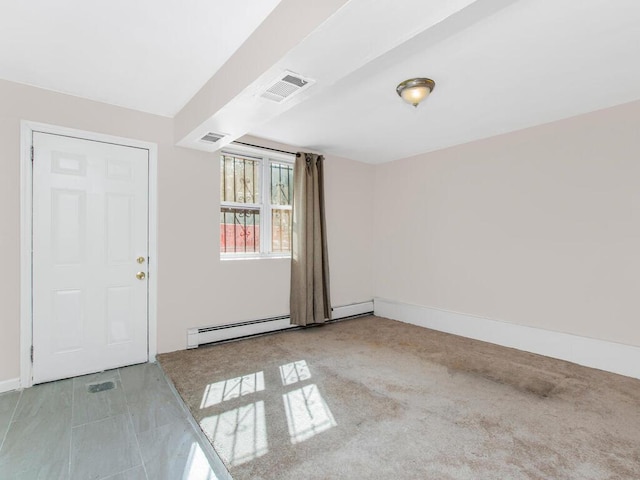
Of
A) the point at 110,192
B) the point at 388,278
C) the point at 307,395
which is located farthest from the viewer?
the point at 388,278

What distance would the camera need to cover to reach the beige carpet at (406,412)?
1732mm

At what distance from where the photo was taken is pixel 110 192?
9.75 feet

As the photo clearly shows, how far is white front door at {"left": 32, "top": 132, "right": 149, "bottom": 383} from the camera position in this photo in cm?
269

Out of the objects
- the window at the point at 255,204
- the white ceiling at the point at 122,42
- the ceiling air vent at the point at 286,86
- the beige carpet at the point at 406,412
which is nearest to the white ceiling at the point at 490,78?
the window at the point at 255,204

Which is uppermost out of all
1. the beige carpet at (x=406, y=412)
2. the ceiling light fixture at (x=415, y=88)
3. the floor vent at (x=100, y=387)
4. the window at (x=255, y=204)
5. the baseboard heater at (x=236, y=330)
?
the ceiling light fixture at (x=415, y=88)

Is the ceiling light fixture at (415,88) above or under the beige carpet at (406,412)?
above

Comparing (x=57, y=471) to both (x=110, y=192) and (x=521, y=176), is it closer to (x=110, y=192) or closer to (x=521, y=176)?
(x=110, y=192)

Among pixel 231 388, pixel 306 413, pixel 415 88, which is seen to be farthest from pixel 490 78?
pixel 231 388

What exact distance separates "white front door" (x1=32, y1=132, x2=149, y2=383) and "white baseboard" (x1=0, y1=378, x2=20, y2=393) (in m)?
0.12

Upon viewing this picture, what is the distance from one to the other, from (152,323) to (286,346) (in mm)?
1409

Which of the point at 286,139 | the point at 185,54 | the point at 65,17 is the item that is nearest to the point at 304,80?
the point at 185,54

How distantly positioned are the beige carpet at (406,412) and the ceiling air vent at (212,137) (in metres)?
2.17

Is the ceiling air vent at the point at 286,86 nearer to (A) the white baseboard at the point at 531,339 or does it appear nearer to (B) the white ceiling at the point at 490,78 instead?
(B) the white ceiling at the point at 490,78

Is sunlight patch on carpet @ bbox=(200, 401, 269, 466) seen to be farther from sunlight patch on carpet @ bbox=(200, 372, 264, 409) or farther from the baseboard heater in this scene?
the baseboard heater
